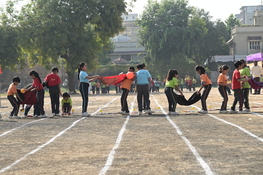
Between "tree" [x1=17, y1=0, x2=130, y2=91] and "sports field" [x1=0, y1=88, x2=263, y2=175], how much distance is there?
3052 centimetres

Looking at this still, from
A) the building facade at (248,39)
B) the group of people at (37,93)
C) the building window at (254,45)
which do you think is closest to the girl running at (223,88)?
the group of people at (37,93)

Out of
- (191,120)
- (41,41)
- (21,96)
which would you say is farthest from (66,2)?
(191,120)

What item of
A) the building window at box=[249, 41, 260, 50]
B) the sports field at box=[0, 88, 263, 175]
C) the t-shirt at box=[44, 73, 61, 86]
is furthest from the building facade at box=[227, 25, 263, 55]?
the sports field at box=[0, 88, 263, 175]

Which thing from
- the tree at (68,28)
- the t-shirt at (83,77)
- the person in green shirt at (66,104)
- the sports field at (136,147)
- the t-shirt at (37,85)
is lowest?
the sports field at (136,147)

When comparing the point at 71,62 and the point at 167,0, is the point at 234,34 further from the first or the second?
the point at 71,62

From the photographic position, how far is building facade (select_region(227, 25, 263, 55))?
78.4 m

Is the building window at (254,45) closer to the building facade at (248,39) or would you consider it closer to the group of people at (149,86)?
the building facade at (248,39)

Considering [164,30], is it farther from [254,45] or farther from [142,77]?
[142,77]

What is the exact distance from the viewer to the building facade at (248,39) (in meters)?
78.4

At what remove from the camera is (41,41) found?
4347 cm

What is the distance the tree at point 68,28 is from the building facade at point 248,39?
35744 mm

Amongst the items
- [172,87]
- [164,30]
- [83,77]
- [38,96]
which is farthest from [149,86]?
[164,30]

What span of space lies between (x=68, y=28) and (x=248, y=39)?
4095 centimetres

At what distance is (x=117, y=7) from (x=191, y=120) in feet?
113
